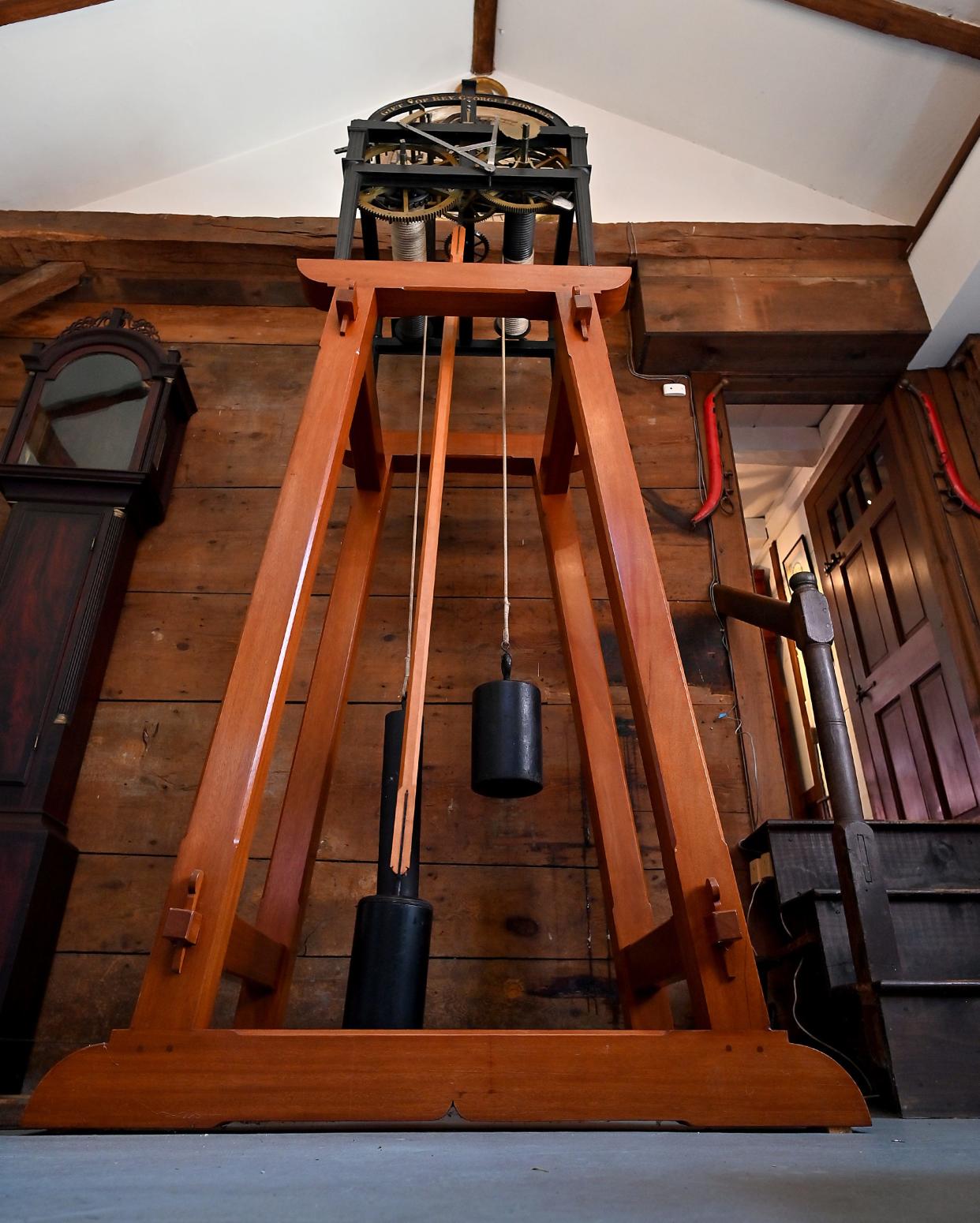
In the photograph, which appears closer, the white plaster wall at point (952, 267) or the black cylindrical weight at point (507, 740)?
the black cylindrical weight at point (507, 740)

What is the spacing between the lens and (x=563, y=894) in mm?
1705

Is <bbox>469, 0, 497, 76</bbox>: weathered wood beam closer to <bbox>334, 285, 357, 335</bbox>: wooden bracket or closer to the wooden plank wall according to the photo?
the wooden plank wall

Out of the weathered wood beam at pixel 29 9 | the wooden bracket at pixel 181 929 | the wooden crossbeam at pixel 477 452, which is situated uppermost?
the weathered wood beam at pixel 29 9

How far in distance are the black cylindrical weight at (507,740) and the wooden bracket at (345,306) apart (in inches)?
24.5

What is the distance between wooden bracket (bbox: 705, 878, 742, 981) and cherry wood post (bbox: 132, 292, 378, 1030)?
52 cm

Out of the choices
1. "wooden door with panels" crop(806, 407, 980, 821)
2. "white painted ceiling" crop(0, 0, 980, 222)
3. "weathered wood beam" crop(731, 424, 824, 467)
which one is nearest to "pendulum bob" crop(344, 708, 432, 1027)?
"wooden door with panels" crop(806, 407, 980, 821)

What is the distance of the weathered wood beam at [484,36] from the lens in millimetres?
2619

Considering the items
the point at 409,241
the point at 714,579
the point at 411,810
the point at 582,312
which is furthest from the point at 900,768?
the point at 411,810

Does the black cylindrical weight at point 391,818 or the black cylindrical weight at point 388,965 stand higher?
the black cylindrical weight at point 391,818

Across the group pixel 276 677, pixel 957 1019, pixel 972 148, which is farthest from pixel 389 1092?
pixel 972 148

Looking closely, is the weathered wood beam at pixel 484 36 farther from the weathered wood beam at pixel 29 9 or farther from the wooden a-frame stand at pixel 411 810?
the wooden a-frame stand at pixel 411 810

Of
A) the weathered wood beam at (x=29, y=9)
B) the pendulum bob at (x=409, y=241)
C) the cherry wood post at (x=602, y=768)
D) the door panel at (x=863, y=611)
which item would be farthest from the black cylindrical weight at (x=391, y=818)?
the door panel at (x=863, y=611)

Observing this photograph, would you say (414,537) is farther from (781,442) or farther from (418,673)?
(781,442)

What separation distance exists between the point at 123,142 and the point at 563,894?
2360 mm
